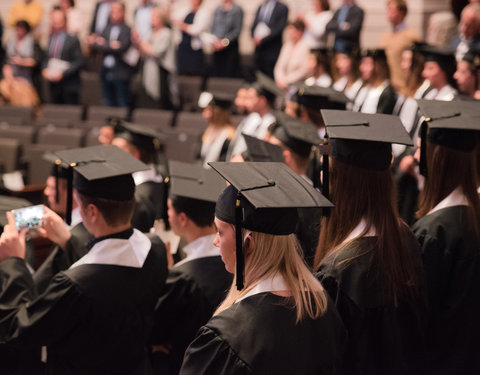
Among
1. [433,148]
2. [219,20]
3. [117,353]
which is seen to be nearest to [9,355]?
[117,353]

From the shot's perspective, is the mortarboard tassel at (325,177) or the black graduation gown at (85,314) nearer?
the mortarboard tassel at (325,177)

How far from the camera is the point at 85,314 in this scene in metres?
2.85

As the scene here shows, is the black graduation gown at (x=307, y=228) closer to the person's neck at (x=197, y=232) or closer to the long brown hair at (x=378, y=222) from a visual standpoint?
the person's neck at (x=197, y=232)

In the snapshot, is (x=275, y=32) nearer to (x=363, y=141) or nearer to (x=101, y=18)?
(x=101, y=18)

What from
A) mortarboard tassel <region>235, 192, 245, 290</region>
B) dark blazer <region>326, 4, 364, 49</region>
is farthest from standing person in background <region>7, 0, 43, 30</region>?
mortarboard tassel <region>235, 192, 245, 290</region>

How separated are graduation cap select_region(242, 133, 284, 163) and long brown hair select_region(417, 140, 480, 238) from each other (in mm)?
1024

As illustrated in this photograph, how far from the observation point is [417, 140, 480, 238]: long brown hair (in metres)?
3.09

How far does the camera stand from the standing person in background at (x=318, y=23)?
9539mm

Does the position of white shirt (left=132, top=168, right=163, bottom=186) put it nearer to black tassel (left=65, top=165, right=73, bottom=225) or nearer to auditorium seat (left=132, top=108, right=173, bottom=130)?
black tassel (left=65, top=165, right=73, bottom=225)

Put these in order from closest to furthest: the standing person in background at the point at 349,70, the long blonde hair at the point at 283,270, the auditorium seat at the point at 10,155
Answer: the long blonde hair at the point at 283,270
the standing person in background at the point at 349,70
the auditorium seat at the point at 10,155

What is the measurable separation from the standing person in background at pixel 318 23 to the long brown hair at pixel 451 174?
6.68 metres

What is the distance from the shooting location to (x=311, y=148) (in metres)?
4.54

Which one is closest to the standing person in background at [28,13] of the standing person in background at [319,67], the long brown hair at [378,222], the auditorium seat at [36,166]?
the auditorium seat at [36,166]

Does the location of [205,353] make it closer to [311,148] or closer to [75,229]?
[75,229]
